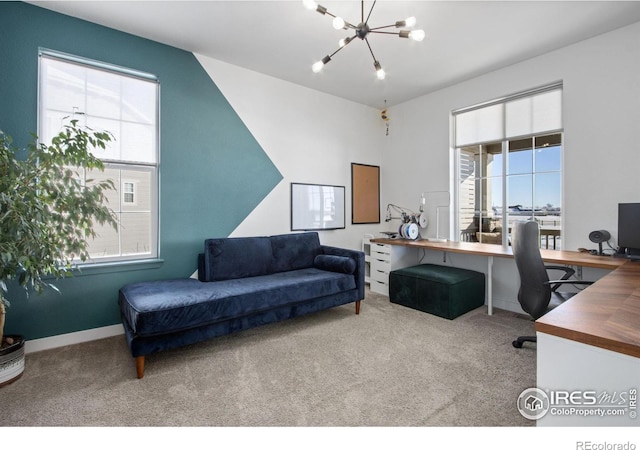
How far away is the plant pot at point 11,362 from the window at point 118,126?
0.90 m

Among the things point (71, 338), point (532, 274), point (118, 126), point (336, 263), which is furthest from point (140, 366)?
point (532, 274)

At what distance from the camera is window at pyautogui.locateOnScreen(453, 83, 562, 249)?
3439mm

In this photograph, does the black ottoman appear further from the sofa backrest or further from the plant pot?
the plant pot

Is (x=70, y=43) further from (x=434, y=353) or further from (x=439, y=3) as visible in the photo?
(x=434, y=353)

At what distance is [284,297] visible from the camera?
2.85 m

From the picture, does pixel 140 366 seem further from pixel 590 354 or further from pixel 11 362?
pixel 590 354

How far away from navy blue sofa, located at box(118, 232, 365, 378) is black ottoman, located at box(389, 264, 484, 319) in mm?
632

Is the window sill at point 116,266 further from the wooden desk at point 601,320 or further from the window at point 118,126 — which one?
the wooden desk at point 601,320

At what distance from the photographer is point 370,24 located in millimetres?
2838

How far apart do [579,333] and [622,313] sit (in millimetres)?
426

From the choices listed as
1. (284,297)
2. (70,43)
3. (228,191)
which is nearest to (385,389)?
(284,297)

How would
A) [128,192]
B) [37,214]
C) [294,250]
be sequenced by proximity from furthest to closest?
1. [294,250]
2. [128,192]
3. [37,214]

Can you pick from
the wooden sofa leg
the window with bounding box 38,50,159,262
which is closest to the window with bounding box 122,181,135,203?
the window with bounding box 38,50,159,262

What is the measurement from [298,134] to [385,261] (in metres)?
2.17
